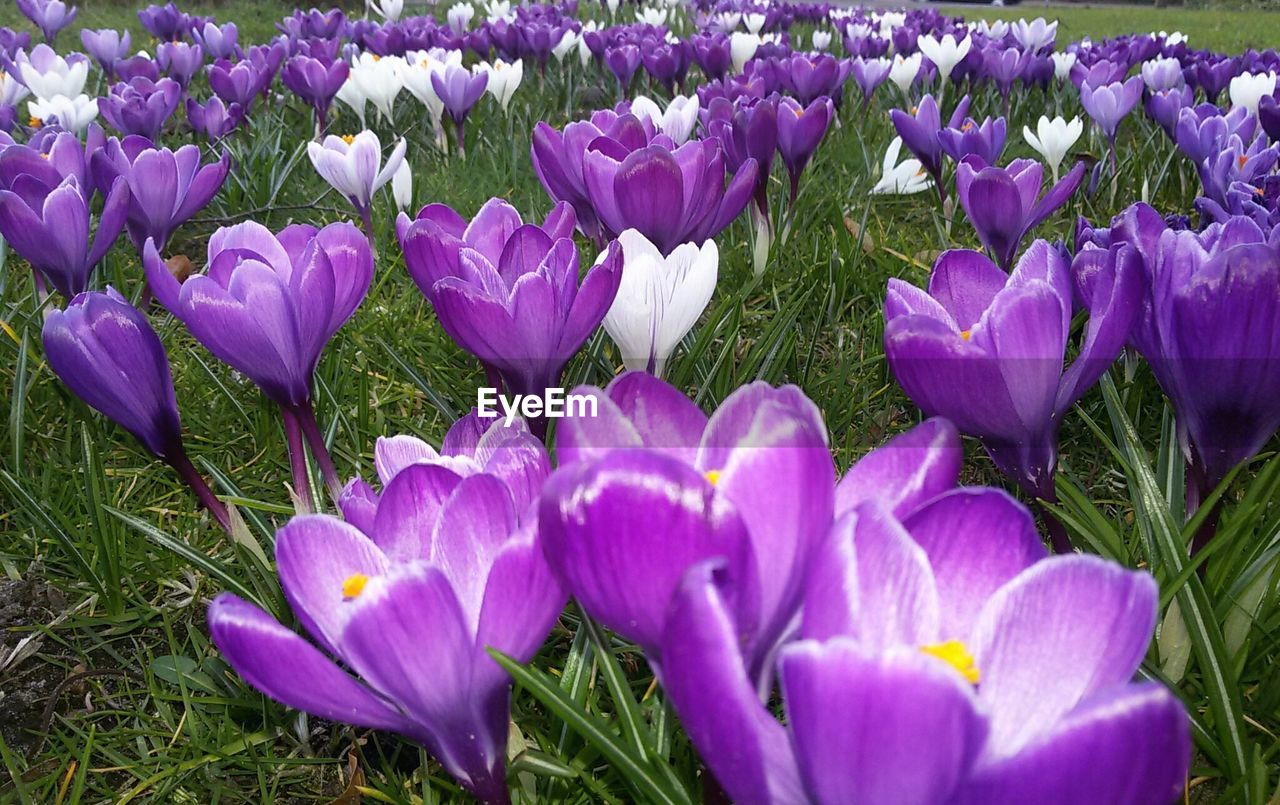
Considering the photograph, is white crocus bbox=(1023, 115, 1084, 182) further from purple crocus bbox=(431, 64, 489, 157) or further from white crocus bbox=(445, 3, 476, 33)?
white crocus bbox=(445, 3, 476, 33)

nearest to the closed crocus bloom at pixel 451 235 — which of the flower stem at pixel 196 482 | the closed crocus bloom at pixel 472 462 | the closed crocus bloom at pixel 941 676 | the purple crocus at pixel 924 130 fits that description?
the closed crocus bloom at pixel 472 462

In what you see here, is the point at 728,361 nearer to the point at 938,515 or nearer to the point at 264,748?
the point at 264,748

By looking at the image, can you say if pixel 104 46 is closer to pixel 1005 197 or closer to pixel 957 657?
pixel 1005 197

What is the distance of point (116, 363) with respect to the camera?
4.42 feet

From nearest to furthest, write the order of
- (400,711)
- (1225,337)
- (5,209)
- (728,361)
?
1. (400,711)
2. (1225,337)
3. (5,209)
4. (728,361)

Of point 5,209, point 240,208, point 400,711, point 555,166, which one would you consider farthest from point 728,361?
point 240,208

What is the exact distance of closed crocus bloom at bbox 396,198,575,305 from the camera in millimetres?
1409

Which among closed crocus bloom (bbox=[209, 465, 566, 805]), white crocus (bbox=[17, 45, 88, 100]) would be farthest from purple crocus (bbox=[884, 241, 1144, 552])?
white crocus (bbox=[17, 45, 88, 100])

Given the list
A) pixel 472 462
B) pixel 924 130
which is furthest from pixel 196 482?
pixel 924 130

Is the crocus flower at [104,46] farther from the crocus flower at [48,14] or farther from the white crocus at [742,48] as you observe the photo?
the white crocus at [742,48]

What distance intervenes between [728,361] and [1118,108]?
8.75 ft

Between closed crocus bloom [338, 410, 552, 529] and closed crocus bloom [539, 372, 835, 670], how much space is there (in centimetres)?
13

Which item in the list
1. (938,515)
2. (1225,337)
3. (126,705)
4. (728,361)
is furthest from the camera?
(728,361)

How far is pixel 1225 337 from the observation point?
1.13m
